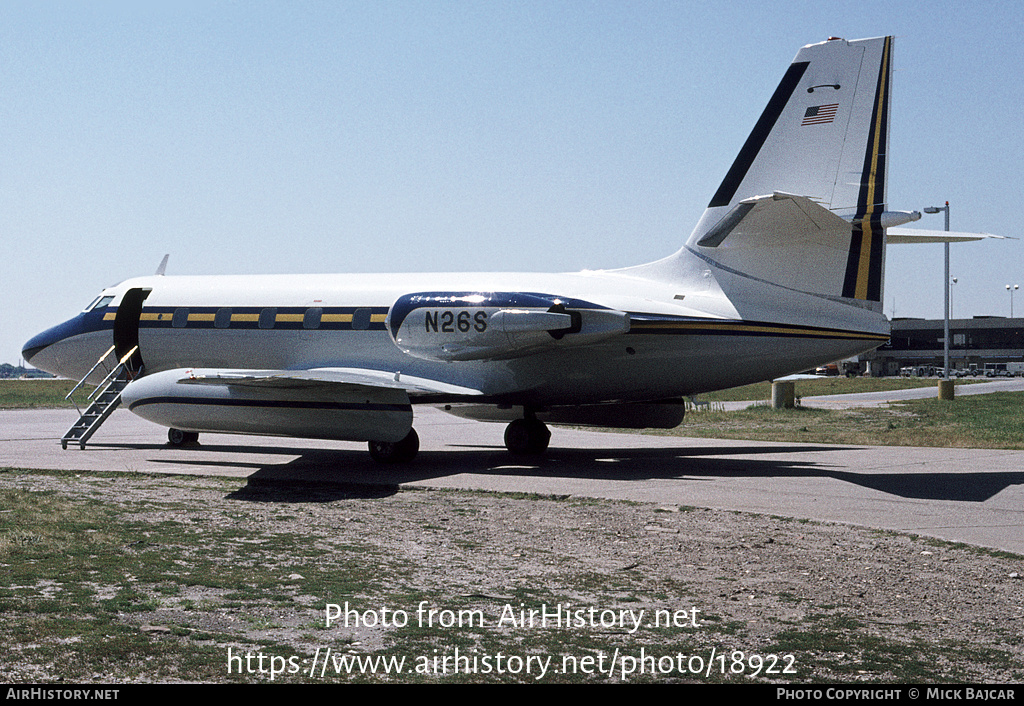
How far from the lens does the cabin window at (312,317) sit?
19.9 m

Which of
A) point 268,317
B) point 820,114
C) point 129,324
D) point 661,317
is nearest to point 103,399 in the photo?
point 129,324

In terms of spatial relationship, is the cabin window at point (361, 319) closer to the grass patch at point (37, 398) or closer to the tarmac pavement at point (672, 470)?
the tarmac pavement at point (672, 470)

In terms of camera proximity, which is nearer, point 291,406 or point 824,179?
point 824,179

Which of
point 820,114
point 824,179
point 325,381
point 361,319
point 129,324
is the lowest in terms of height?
point 325,381

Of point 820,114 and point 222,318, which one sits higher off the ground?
point 820,114

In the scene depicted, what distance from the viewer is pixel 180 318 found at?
21.2 meters

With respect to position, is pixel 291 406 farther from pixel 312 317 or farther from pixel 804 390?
pixel 804 390

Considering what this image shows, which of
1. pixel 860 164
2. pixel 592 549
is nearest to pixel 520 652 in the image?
pixel 592 549

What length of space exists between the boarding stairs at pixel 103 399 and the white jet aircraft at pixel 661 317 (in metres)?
3.03

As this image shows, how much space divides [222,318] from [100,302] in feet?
12.7

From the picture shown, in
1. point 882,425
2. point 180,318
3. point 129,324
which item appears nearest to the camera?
point 180,318

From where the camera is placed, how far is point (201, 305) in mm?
21125

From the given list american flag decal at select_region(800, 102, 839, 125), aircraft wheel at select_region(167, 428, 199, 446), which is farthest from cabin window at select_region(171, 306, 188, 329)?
american flag decal at select_region(800, 102, 839, 125)

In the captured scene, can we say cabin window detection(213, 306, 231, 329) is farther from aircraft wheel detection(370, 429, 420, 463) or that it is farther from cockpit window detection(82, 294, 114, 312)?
aircraft wheel detection(370, 429, 420, 463)
